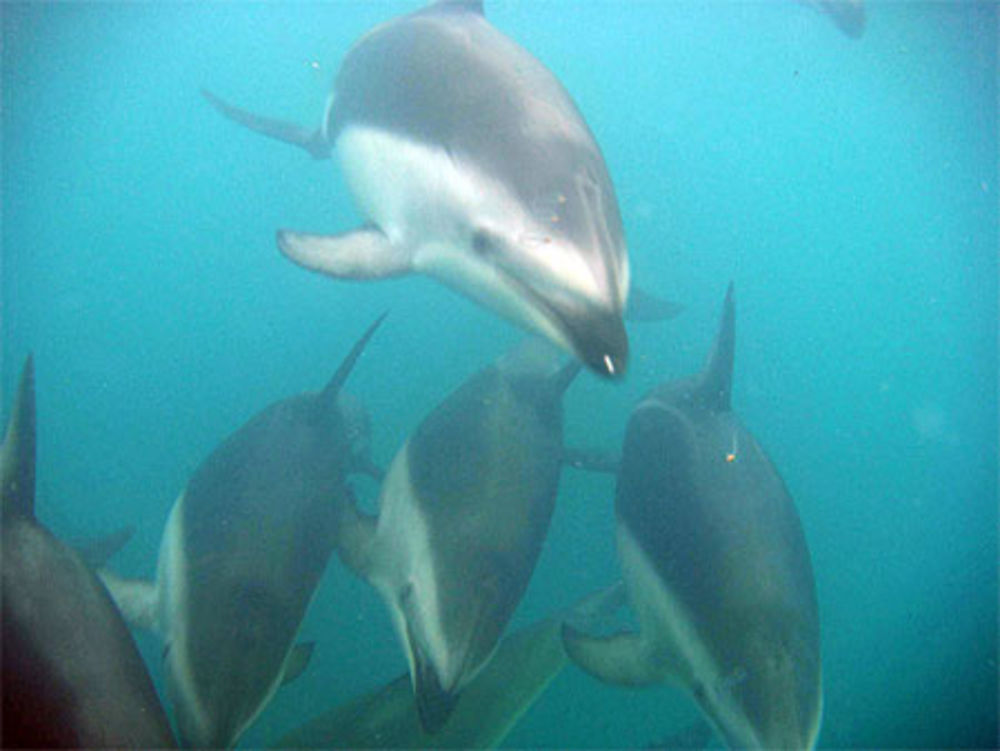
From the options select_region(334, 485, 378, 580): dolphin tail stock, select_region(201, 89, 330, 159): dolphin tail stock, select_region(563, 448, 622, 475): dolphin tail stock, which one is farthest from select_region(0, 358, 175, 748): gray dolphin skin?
select_region(201, 89, 330, 159): dolphin tail stock

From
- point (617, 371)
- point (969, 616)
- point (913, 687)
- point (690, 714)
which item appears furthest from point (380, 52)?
point (969, 616)

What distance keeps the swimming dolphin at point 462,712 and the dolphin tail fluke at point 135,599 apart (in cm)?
94

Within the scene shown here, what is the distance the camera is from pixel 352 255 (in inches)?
119

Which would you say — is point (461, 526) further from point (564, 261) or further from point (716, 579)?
point (564, 261)

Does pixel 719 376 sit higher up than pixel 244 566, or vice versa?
pixel 719 376

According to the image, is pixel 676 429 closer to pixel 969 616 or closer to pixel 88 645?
pixel 88 645

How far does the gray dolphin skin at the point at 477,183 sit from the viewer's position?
5.94 ft

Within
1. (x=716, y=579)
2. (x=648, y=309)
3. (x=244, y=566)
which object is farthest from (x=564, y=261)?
(x=648, y=309)

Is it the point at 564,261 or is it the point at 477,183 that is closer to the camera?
the point at 564,261

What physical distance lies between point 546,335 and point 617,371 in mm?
318

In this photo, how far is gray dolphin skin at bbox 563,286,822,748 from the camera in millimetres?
2514

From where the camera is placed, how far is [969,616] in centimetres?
807

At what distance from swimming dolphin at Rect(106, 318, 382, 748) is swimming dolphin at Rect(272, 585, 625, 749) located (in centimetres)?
60

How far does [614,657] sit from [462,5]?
3.61 meters
